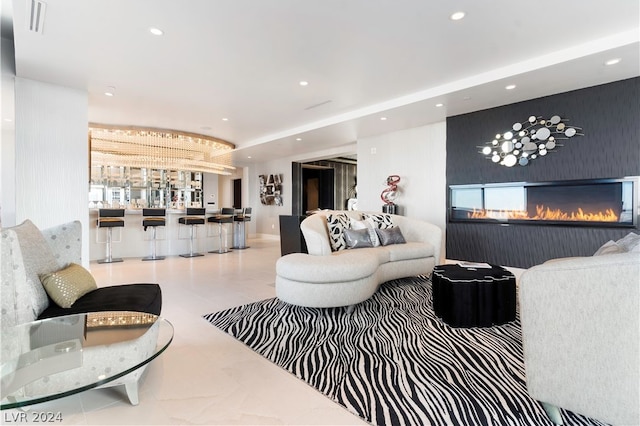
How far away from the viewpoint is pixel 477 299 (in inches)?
106

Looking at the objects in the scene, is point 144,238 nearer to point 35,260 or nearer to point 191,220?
point 191,220

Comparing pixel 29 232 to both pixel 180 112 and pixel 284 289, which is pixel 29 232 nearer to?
pixel 284 289

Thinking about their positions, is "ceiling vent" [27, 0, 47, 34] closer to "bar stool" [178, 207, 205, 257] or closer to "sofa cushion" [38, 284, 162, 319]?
"sofa cushion" [38, 284, 162, 319]

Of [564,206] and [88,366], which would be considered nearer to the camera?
[88,366]

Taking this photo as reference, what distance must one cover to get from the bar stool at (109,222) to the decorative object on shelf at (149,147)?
1.95 metres

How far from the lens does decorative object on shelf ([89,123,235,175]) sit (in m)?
6.80

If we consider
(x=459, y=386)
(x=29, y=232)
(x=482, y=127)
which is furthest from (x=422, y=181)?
(x=29, y=232)

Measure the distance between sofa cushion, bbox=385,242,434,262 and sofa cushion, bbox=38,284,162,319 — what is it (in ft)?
8.47

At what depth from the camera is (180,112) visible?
5.66m

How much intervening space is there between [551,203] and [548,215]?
0.56ft

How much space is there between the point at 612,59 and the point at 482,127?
1.77 metres

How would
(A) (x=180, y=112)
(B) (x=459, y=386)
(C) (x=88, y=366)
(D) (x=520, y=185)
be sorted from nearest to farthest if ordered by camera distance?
(C) (x=88, y=366), (B) (x=459, y=386), (D) (x=520, y=185), (A) (x=180, y=112)

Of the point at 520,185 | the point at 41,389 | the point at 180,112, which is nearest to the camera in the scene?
the point at 41,389

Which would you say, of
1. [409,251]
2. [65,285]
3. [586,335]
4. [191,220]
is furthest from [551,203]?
[191,220]
